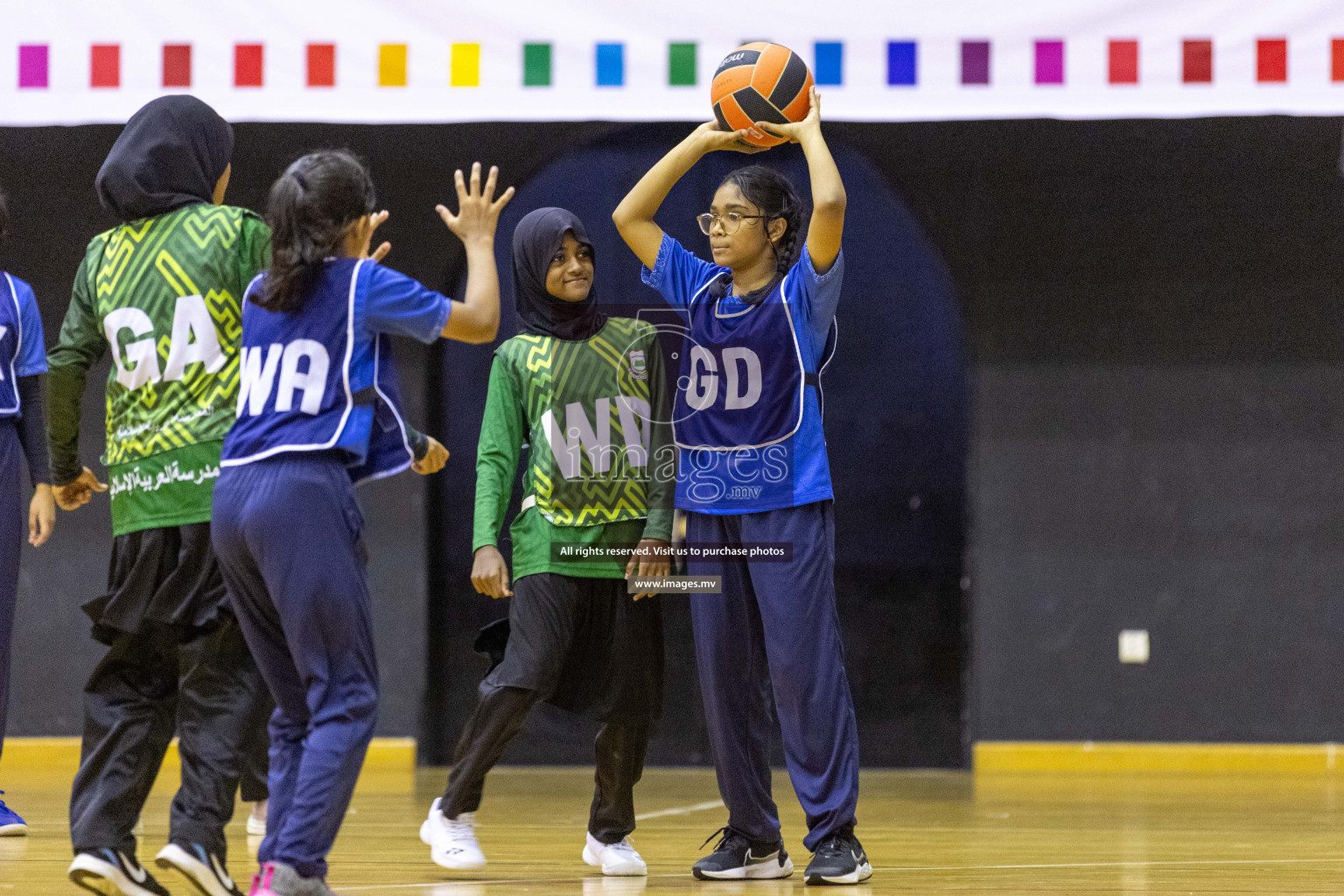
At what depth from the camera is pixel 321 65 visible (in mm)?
4590

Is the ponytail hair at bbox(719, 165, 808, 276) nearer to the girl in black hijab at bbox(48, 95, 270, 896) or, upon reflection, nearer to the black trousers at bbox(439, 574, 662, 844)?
the black trousers at bbox(439, 574, 662, 844)

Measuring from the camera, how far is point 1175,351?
558cm

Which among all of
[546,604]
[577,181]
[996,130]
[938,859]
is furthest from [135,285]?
[996,130]

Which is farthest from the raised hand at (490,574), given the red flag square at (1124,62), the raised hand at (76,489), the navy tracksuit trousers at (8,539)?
the red flag square at (1124,62)

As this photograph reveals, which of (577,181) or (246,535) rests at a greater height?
(577,181)

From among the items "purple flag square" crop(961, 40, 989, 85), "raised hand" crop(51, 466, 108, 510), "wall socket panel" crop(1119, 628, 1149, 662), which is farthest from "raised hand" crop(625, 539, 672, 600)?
"wall socket panel" crop(1119, 628, 1149, 662)

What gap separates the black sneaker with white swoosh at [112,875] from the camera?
2473 mm

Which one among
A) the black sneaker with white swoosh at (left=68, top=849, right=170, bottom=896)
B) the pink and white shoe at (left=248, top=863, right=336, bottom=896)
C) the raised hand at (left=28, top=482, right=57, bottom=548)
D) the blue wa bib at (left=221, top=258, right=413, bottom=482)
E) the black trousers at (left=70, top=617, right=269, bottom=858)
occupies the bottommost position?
the black sneaker with white swoosh at (left=68, top=849, right=170, bottom=896)

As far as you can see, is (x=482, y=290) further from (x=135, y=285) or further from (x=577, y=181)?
(x=577, y=181)

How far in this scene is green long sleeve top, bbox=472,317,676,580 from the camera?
10.5 feet

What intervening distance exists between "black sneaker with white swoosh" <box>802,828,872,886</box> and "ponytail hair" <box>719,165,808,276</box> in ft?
4.11

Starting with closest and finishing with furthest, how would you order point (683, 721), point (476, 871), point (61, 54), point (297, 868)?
point (297, 868), point (476, 871), point (61, 54), point (683, 721)

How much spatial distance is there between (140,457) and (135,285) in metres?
0.33

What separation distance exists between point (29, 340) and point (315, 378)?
167cm
